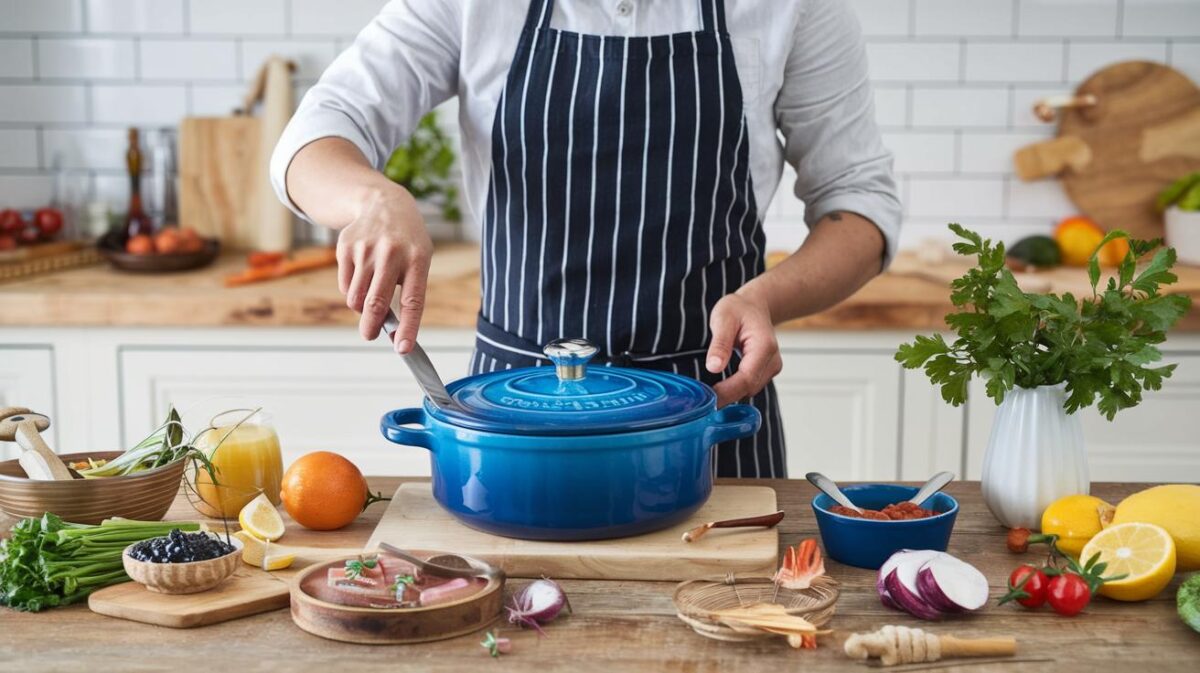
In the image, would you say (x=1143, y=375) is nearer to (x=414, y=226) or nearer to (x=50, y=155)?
(x=414, y=226)

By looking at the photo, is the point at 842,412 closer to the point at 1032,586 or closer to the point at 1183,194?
the point at 1183,194

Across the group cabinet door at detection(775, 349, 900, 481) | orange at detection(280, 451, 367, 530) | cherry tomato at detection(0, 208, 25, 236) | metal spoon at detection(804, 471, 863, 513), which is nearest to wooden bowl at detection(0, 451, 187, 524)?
orange at detection(280, 451, 367, 530)

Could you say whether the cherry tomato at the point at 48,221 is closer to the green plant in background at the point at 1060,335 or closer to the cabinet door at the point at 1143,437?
the cabinet door at the point at 1143,437

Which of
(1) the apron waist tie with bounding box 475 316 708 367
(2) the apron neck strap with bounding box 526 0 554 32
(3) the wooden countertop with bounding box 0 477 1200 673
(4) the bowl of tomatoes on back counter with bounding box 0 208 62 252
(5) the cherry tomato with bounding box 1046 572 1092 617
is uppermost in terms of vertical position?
(2) the apron neck strap with bounding box 526 0 554 32

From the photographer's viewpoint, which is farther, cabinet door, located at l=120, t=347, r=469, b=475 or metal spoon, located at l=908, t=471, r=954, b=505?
cabinet door, located at l=120, t=347, r=469, b=475

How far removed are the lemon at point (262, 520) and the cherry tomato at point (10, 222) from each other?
6.50 ft

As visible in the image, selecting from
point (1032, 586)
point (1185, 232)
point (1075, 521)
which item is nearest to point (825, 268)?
point (1075, 521)

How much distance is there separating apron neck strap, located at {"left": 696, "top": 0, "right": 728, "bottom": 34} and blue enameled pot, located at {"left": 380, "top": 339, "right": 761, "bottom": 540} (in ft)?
1.95

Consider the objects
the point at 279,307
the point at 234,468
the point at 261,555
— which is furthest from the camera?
the point at 279,307

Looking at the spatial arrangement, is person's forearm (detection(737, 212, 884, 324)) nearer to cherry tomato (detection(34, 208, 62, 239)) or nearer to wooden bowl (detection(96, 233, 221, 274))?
wooden bowl (detection(96, 233, 221, 274))

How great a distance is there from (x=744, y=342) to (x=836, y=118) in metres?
0.47

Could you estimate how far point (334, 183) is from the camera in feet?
4.68

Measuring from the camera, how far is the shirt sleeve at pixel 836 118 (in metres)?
1.71

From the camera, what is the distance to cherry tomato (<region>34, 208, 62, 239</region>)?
302cm
